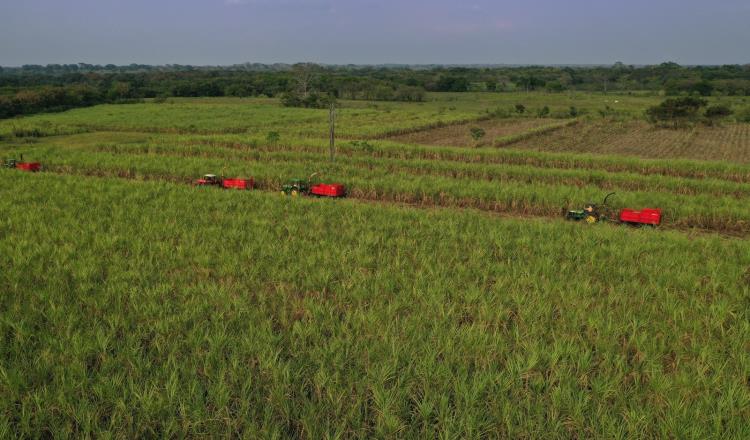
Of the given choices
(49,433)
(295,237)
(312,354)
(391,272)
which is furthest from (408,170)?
(49,433)

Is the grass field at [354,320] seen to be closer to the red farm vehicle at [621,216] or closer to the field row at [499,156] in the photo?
the red farm vehicle at [621,216]

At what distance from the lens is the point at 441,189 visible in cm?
1670

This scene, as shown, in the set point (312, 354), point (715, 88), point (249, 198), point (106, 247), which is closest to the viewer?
point (312, 354)

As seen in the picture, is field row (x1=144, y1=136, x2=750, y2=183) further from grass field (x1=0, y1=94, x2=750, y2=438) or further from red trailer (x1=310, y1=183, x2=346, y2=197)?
red trailer (x1=310, y1=183, x2=346, y2=197)

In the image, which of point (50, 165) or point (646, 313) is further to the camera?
point (50, 165)

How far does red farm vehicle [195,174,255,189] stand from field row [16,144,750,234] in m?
1.34

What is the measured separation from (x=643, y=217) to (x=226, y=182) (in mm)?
12333

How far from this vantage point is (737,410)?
446 centimetres

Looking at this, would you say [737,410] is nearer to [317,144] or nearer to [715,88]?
[317,144]

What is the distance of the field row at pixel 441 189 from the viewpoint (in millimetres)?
14055

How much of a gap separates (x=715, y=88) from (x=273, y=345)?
10870 centimetres

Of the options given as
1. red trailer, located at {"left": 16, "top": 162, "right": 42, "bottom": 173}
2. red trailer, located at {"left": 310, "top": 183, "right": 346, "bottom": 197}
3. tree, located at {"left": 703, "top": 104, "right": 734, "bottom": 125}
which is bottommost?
red trailer, located at {"left": 310, "top": 183, "right": 346, "bottom": 197}

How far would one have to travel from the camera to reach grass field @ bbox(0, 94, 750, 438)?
14.3ft

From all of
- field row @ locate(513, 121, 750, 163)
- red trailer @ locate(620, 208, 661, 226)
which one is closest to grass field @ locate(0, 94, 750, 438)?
red trailer @ locate(620, 208, 661, 226)
